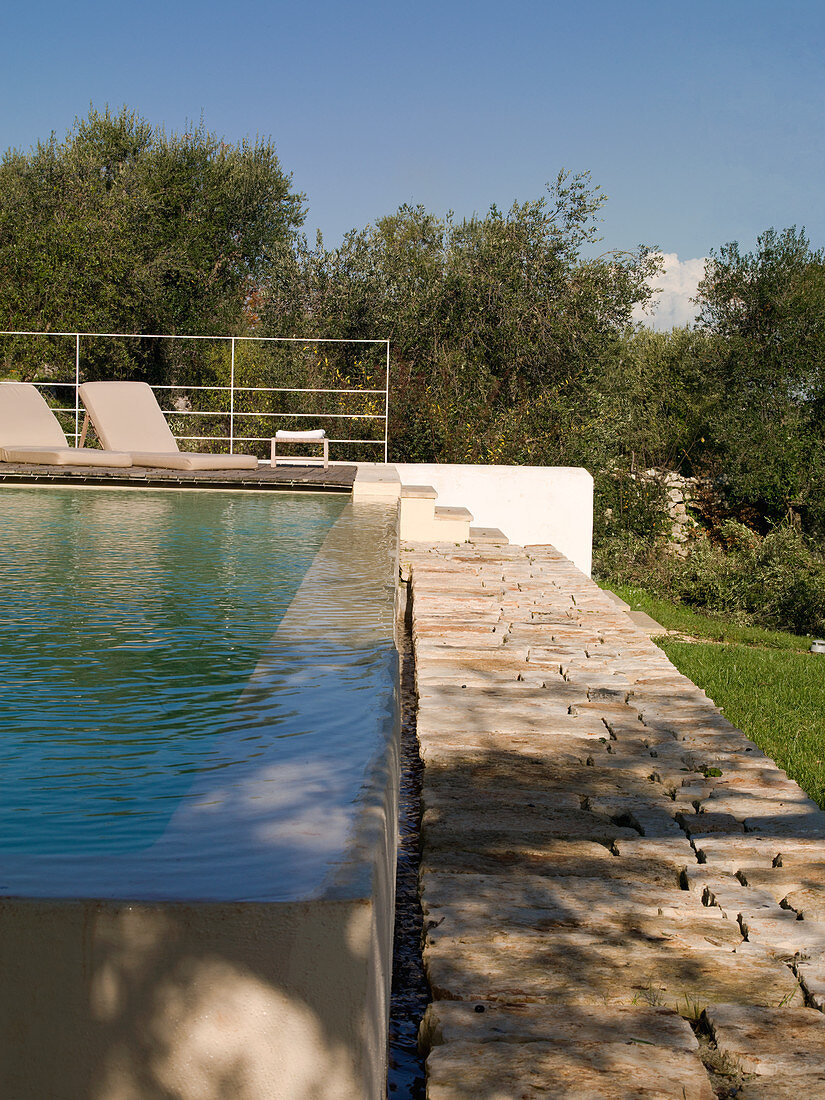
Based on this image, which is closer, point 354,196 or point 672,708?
point 672,708

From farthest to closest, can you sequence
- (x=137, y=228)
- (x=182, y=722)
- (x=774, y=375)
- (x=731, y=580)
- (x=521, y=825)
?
(x=774, y=375), (x=137, y=228), (x=731, y=580), (x=521, y=825), (x=182, y=722)

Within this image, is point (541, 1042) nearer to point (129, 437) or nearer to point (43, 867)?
point (43, 867)

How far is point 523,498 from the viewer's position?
10750 millimetres

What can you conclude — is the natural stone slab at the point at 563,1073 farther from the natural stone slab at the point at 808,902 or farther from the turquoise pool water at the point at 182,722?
the natural stone slab at the point at 808,902

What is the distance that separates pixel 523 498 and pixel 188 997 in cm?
954

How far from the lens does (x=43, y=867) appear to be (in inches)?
62.9

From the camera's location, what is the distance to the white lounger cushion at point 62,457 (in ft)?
31.0

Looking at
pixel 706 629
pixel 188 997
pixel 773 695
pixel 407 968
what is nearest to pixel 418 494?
pixel 773 695

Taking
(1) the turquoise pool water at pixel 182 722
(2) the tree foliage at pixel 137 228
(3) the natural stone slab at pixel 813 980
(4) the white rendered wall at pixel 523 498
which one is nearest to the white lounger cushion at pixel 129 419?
(4) the white rendered wall at pixel 523 498

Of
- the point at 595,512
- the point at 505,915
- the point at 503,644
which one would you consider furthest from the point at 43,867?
the point at 595,512

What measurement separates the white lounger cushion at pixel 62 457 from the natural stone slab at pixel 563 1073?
8.49 m

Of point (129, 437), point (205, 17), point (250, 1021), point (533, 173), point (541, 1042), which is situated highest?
point (205, 17)

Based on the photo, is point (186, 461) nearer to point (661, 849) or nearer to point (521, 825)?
point (521, 825)

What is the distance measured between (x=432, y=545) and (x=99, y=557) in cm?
350
